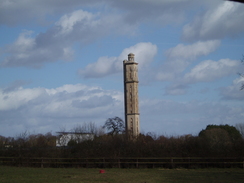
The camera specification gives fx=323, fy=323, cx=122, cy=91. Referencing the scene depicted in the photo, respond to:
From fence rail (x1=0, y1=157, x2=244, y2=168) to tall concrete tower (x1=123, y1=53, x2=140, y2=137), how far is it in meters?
26.2

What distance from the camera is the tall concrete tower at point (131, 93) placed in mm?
58312

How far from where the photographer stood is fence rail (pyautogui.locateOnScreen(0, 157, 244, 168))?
29.5 metres

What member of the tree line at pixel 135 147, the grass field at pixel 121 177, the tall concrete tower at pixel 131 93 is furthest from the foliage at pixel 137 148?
the tall concrete tower at pixel 131 93

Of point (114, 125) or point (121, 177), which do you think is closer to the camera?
point (121, 177)

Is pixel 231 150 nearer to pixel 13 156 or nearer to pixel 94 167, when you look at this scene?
pixel 94 167

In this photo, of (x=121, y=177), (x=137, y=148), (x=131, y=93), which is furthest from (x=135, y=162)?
(x=131, y=93)

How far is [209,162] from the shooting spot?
96.2 ft

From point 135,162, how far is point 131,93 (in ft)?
98.7

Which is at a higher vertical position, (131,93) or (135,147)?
(131,93)

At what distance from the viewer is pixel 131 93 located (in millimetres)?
59344

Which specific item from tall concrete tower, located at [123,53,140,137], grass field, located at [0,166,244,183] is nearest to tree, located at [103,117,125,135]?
tall concrete tower, located at [123,53,140,137]

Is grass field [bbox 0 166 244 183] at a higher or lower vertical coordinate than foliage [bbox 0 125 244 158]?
lower

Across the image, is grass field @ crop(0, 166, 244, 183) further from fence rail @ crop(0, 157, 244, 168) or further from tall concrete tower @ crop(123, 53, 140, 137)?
tall concrete tower @ crop(123, 53, 140, 137)

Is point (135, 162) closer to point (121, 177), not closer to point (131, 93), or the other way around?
point (121, 177)
